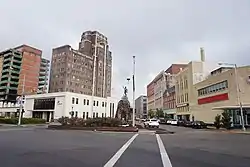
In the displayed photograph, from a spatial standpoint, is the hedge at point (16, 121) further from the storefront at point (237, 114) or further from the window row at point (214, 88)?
the storefront at point (237, 114)

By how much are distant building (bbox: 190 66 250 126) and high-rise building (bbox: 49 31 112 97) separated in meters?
55.8

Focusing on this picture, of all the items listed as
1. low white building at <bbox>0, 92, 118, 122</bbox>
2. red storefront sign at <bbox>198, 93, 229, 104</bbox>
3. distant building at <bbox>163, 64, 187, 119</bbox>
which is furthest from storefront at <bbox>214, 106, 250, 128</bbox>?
distant building at <bbox>163, 64, 187, 119</bbox>

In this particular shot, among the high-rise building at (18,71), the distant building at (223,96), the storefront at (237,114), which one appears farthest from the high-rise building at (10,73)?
the storefront at (237,114)

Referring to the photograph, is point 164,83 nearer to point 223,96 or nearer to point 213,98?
point 213,98

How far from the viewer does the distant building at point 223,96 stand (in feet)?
147

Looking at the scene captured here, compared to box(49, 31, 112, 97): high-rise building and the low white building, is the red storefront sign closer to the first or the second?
the low white building

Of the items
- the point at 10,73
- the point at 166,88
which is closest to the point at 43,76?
the point at 10,73

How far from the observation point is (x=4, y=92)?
10725cm

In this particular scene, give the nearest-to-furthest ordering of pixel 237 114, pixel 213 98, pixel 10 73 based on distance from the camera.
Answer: pixel 237 114 < pixel 213 98 < pixel 10 73

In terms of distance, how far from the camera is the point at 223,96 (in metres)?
49.7

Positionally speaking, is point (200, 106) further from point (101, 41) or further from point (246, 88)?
point (101, 41)

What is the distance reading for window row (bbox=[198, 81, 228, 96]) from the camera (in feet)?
164

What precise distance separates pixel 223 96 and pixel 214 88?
4.98 metres

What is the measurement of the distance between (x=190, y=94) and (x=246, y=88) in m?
24.8
